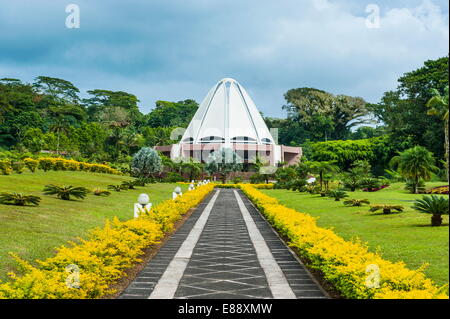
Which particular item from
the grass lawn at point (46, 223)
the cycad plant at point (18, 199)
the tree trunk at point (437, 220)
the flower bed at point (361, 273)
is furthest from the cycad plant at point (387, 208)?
the cycad plant at point (18, 199)

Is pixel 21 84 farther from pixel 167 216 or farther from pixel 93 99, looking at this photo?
pixel 167 216

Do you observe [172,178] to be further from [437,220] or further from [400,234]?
[400,234]

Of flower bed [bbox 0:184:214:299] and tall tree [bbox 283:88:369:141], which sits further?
tall tree [bbox 283:88:369:141]

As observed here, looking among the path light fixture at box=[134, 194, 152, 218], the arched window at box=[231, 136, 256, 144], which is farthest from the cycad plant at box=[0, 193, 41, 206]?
the arched window at box=[231, 136, 256, 144]

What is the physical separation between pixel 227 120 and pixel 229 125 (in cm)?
112

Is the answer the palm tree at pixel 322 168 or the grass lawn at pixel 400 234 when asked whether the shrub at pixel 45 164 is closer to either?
the palm tree at pixel 322 168

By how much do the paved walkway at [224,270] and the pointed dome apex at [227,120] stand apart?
66.0m

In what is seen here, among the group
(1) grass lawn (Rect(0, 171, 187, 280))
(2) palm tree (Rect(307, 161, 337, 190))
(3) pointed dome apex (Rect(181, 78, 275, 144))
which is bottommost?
(1) grass lawn (Rect(0, 171, 187, 280))

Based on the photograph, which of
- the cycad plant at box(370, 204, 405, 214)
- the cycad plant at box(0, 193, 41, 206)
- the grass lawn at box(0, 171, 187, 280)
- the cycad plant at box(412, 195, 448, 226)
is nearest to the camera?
the grass lawn at box(0, 171, 187, 280)

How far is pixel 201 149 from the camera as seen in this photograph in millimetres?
70250

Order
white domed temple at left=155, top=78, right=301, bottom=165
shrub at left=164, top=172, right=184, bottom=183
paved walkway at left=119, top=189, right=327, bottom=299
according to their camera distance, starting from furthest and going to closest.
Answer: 1. white domed temple at left=155, top=78, right=301, bottom=165
2. shrub at left=164, top=172, right=184, bottom=183
3. paved walkway at left=119, top=189, right=327, bottom=299

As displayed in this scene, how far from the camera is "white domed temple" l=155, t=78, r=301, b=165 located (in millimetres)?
72713

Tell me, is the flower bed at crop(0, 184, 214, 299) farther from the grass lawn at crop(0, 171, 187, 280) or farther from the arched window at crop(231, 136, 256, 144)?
the arched window at crop(231, 136, 256, 144)

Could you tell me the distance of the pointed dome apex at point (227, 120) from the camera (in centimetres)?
7781
